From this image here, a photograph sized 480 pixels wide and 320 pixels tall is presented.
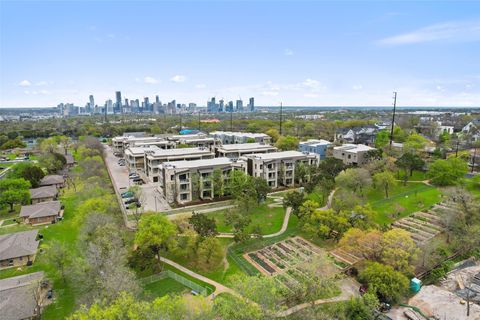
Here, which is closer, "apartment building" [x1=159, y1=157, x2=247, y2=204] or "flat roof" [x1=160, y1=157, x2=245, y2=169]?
"apartment building" [x1=159, y1=157, x2=247, y2=204]

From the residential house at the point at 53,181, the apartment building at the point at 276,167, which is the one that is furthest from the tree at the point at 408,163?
the residential house at the point at 53,181

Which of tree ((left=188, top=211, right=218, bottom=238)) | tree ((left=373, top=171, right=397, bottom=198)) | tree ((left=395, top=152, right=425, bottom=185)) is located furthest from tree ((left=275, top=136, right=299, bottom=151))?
tree ((left=188, top=211, right=218, bottom=238))

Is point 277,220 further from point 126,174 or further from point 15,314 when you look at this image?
point 126,174

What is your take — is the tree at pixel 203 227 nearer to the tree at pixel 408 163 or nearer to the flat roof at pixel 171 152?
the flat roof at pixel 171 152

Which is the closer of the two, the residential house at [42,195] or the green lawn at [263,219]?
the green lawn at [263,219]

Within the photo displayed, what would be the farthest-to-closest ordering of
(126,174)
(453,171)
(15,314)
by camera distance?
(126,174) → (453,171) → (15,314)

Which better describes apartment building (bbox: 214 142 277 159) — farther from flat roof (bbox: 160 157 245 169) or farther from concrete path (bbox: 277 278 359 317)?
concrete path (bbox: 277 278 359 317)

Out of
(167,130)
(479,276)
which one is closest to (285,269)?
(479,276)
